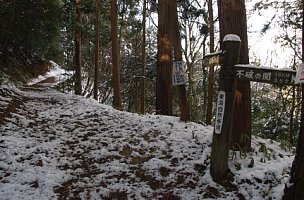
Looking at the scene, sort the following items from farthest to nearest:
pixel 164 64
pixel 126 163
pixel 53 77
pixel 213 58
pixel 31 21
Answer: pixel 53 77
pixel 31 21
pixel 164 64
pixel 126 163
pixel 213 58

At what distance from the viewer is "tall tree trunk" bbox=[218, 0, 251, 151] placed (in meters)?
4.50

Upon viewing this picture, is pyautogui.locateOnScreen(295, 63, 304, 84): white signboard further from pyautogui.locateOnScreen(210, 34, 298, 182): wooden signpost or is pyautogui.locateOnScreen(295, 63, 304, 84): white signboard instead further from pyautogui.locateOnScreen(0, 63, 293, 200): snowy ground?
pyautogui.locateOnScreen(0, 63, 293, 200): snowy ground

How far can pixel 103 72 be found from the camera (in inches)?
896

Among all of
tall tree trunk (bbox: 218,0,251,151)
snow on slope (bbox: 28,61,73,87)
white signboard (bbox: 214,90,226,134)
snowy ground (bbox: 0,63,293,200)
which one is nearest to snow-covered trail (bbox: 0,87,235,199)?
snowy ground (bbox: 0,63,293,200)

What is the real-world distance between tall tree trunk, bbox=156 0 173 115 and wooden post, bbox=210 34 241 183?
12.6 feet

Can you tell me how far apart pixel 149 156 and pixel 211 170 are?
1.29 metres

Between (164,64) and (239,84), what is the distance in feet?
11.4

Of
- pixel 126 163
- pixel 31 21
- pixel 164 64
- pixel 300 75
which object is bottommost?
pixel 126 163

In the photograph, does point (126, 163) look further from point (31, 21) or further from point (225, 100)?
point (31, 21)

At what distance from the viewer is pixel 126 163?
488cm

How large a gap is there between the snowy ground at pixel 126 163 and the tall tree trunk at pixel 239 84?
0.85 feet

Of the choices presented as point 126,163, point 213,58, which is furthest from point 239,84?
point 126,163

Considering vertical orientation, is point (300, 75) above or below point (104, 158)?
above

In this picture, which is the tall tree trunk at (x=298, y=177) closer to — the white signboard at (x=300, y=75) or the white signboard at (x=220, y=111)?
the white signboard at (x=300, y=75)
